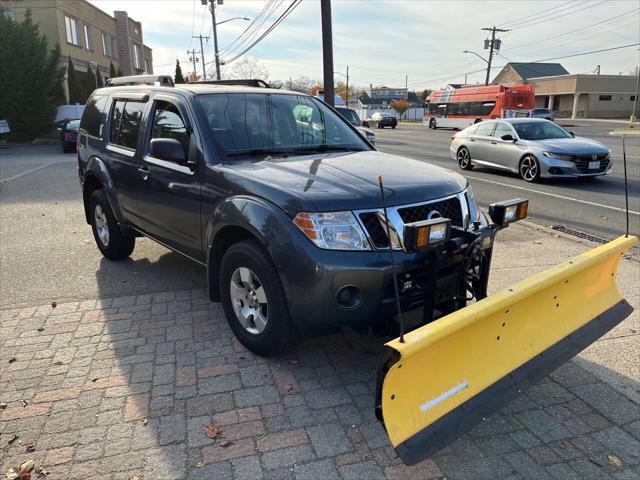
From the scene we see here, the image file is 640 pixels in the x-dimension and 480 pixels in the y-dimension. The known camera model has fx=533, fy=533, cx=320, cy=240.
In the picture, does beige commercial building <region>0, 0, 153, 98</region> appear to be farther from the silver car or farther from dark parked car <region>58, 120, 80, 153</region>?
the silver car

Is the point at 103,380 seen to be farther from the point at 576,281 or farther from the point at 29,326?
the point at 576,281

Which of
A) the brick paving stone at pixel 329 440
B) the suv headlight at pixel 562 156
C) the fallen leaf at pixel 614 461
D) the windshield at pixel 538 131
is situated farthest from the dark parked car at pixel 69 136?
the fallen leaf at pixel 614 461

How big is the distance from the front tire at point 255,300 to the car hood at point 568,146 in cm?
1018

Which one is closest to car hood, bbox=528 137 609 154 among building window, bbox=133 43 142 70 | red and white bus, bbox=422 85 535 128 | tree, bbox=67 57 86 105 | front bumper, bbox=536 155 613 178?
front bumper, bbox=536 155 613 178

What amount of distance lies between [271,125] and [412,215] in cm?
173

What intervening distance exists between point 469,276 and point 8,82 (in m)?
27.4

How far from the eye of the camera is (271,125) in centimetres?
454

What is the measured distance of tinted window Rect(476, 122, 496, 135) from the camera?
1410 centimetres

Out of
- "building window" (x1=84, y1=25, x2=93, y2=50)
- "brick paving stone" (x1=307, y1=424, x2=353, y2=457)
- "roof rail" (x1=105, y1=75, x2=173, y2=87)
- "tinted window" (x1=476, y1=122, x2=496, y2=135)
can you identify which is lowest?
"brick paving stone" (x1=307, y1=424, x2=353, y2=457)

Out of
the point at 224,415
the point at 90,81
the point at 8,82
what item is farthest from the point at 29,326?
the point at 90,81

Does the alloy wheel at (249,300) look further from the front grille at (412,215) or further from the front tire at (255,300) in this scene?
the front grille at (412,215)

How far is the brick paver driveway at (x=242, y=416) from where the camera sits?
2756 mm

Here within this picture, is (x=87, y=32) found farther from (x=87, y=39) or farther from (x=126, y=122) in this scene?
(x=126, y=122)

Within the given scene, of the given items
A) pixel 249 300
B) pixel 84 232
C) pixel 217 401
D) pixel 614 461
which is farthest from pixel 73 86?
pixel 614 461
